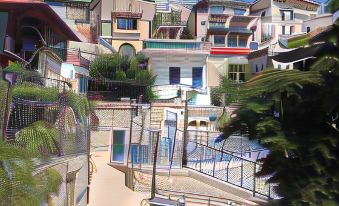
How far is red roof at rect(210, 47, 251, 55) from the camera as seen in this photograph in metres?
40.2

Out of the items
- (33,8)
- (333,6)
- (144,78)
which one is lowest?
(333,6)

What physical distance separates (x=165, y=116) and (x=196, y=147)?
28.9 feet

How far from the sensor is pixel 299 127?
197 inches

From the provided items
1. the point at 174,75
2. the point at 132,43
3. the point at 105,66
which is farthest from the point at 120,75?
the point at 132,43

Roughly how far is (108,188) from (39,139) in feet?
21.9

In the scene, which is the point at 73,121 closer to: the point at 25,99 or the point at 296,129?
the point at 25,99

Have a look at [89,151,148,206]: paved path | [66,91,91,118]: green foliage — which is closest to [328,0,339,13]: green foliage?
[66,91,91,118]: green foliage

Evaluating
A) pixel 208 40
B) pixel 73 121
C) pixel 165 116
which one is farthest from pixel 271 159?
pixel 208 40

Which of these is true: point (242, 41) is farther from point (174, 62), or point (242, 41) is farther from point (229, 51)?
point (174, 62)

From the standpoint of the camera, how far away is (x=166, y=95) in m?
34.1

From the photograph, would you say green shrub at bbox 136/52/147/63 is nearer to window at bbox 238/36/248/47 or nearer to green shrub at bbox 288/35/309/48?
window at bbox 238/36/248/47

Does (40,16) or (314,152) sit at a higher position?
(40,16)

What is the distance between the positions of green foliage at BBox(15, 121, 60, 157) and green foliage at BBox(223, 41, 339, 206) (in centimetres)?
317

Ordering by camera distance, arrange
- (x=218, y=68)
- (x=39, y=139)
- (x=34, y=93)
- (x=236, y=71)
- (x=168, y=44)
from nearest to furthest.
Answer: (x=39, y=139), (x=34, y=93), (x=168, y=44), (x=218, y=68), (x=236, y=71)
